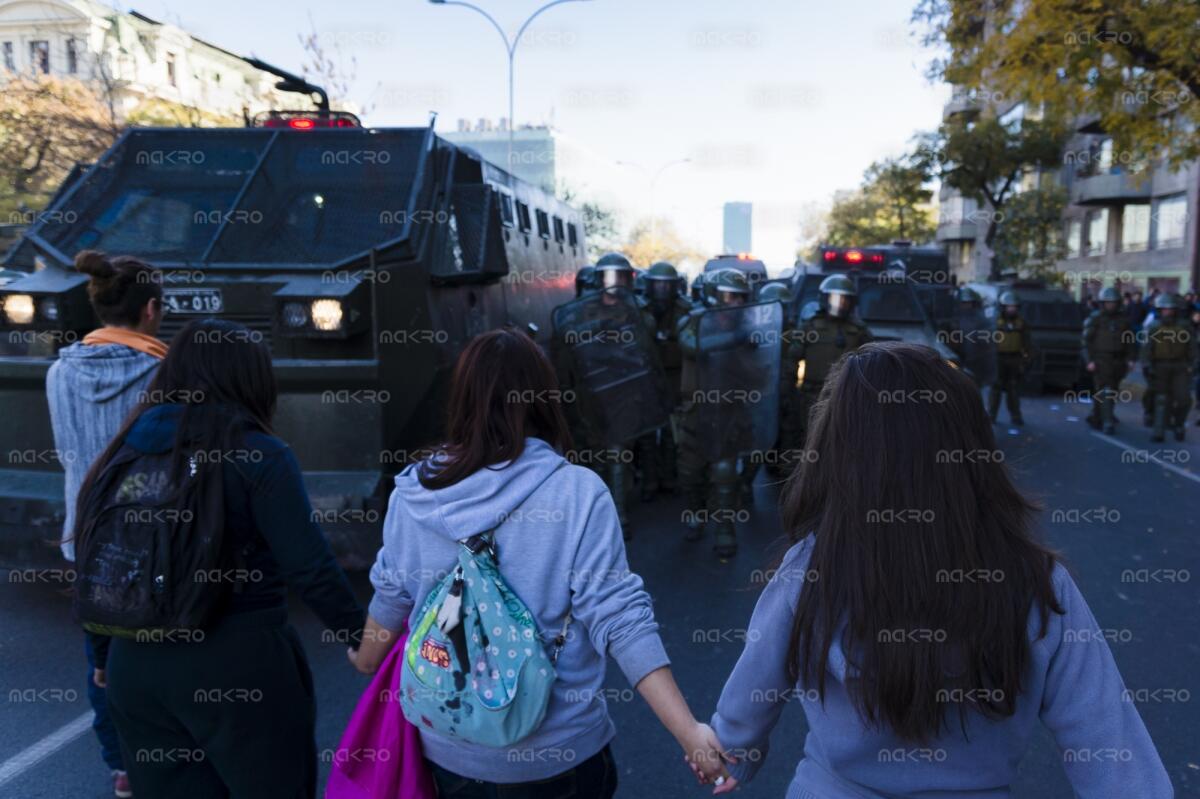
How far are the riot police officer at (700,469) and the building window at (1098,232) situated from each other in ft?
118

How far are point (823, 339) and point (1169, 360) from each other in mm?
6557

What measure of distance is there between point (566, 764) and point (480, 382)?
89 centimetres

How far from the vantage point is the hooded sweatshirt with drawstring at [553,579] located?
2180 millimetres

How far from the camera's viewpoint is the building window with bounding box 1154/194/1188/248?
3112 centimetres

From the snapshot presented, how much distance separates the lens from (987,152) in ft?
106

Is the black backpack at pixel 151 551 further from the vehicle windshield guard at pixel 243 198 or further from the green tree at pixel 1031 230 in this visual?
the green tree at pixel 1031 230

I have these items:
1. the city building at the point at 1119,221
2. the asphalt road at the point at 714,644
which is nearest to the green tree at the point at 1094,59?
the asphalt road at the point at 714,644

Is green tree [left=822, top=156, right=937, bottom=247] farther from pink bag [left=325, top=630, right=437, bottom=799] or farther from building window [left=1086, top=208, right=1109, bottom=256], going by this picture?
pink bag [left=325, top=630, right=437, bottom=799]

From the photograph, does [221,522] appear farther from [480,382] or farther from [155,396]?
[480,382]

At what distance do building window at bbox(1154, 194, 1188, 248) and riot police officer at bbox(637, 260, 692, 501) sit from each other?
2784 centimetres

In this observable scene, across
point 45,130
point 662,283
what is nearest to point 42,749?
point 662,283

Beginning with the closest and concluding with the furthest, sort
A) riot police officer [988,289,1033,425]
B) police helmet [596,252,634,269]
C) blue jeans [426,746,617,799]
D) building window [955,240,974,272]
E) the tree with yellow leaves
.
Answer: blue jeans [426,746,617,799] < police helmet [596,252,634,269] < riot police officer [988,289,1033,425] < the tree with yellow leaves < building window [955,240,974,272]

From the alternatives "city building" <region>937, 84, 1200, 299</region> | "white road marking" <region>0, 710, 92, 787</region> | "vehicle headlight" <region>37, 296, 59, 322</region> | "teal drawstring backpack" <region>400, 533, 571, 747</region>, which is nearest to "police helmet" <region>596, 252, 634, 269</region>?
"vehicle headlight" <region>37, 296, 59, 322</region>

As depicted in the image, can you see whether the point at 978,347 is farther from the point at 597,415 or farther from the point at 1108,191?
the point at 1108,191
